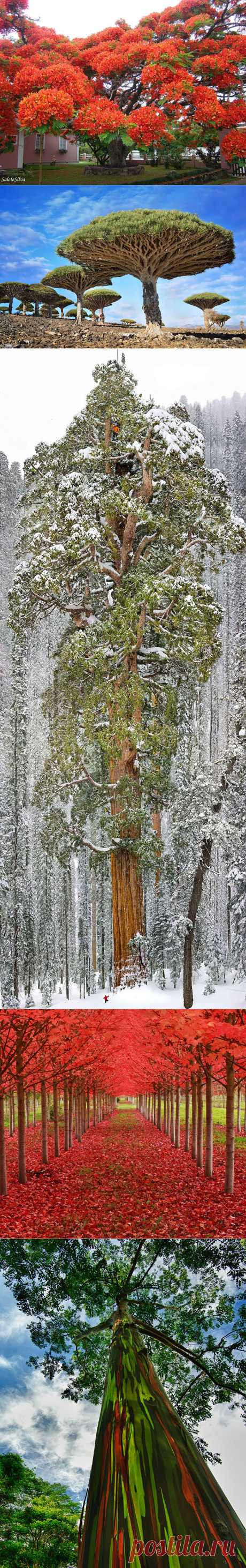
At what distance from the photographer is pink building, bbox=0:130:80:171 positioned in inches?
169

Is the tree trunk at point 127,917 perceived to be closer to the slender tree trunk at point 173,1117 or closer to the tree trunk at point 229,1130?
the slender tree trunk at point 173,1117

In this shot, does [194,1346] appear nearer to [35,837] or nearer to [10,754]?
[35,837]

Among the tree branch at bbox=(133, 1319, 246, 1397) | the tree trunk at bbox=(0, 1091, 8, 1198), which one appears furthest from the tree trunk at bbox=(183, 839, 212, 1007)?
the tree branch at bbox=(133, 1319, 246, 1397)

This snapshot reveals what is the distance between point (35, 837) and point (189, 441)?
1519mm

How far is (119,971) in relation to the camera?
4.18 metres

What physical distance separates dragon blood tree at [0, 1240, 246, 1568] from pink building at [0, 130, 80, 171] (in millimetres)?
3860

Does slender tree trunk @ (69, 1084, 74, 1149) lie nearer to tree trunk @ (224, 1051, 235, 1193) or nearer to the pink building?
tree trunk @ (224, 1051, 235, 1193)

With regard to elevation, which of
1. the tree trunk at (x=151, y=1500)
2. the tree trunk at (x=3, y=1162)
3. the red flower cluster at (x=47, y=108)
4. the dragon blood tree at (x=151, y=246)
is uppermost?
the red flower cluster at (x=47, y=108)

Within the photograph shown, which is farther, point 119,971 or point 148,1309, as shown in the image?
point 119,971

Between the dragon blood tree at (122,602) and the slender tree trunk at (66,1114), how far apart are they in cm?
46

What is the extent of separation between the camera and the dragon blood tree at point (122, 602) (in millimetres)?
4137

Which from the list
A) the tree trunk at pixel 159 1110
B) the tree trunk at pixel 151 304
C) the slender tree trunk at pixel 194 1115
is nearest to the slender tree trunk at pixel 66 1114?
the tree trunk at pixel 159 1110

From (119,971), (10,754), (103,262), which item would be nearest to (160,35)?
(103,262)

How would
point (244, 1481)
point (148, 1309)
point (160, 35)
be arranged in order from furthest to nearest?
point (160, 35)
point (148, 1309)
point (244, 1481)
